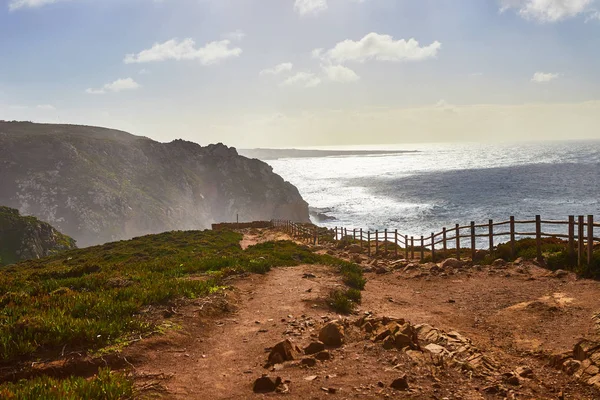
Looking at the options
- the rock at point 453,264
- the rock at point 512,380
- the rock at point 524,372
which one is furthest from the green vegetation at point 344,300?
the rock at point 453,264

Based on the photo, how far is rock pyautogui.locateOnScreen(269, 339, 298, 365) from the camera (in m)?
6.70

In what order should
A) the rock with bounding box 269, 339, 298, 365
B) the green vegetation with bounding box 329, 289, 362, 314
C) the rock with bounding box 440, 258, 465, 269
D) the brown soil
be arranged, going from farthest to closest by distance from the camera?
1. the rock with bounding box 440, 258, 465, 269
2. the green vegetation with bounding box 329, 289, 362, 314
3. the rock with bounding box 269, 339, 298, 365
4. the brown soil

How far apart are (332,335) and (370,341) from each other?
29.1 inches

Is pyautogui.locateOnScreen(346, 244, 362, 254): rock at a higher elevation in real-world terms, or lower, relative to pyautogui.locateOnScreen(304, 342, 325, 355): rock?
lower

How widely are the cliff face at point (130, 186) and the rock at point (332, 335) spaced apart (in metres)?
99.9

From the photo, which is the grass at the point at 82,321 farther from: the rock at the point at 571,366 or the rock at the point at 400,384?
the rock at the point at 571,366

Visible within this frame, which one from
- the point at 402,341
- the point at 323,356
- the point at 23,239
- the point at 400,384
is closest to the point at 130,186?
the point at 23,239

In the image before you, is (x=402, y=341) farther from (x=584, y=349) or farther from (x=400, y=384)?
(x=584, y=349)

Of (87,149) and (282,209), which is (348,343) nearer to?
(282,209)

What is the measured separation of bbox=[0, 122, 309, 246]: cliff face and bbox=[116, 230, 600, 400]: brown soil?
96.9 meters

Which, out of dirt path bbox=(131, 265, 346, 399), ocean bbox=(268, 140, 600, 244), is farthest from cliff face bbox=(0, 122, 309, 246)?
dirt path bbox=(131, 265, 346, 399)

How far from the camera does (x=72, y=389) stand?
487 centimetres

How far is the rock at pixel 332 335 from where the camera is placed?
295 inches

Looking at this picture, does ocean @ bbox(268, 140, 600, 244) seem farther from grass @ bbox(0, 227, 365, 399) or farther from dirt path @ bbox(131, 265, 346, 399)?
grass @ bbox(0, 227, 365, 399)
